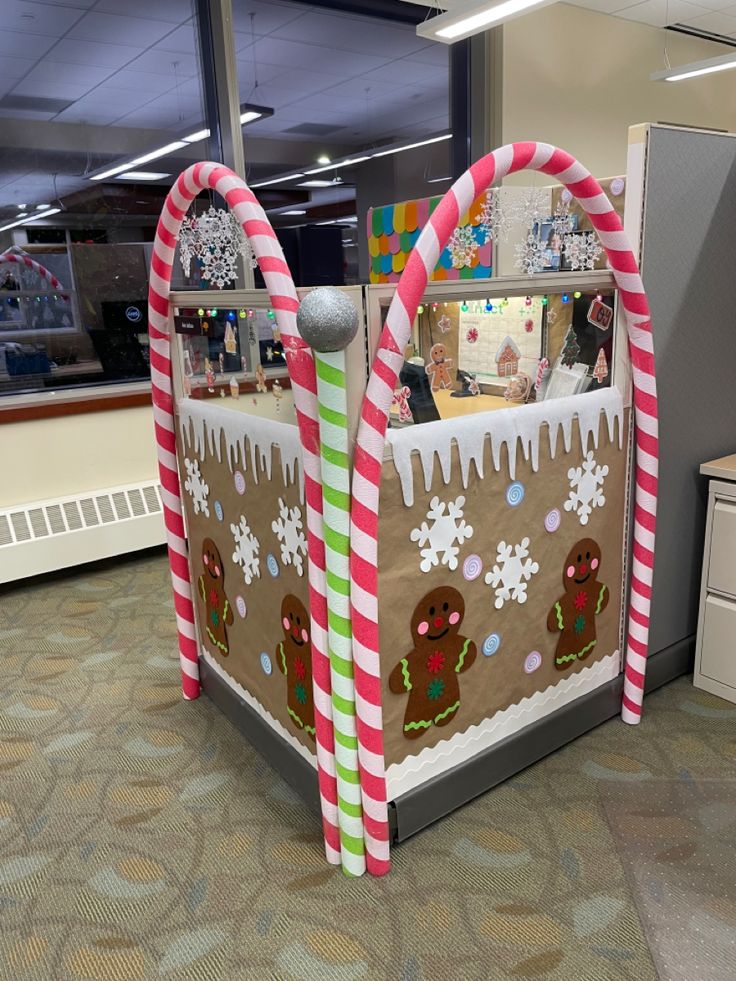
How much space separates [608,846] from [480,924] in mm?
396

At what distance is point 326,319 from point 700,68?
5.12 meters

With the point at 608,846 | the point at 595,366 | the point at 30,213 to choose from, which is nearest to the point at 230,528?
the point at 595,366

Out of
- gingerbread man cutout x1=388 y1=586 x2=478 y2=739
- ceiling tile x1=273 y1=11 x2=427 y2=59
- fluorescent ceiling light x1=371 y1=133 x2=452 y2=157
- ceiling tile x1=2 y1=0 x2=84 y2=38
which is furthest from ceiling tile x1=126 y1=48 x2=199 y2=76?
gingerbread man cutout x1=388 y1=586 x2=478 y2=739

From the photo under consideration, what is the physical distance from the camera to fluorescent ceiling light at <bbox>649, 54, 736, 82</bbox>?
4906mm

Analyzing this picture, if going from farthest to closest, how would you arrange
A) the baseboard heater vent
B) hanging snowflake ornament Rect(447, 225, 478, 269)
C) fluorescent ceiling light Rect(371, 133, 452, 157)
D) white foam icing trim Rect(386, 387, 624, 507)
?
1. fluorescent ceiling light Rect(371, 133, 452, 157)
2. the baseboard heater vent
3. hanging snowflake ornament Rect(447, 225, 478, 269)
4. white foam icing trim Rect(386, 387, 624, 507)

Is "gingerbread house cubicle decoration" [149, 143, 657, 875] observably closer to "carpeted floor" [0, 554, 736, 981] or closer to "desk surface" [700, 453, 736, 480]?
"carpeted floor" [0, 554, 736, 981]

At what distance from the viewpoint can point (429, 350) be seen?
5.89ft

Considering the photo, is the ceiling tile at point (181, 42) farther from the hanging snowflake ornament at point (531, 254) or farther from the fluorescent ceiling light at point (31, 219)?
the hanging snowflake ornament at point (531, 254)

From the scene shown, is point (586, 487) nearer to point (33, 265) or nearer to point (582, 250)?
point (582, 250)

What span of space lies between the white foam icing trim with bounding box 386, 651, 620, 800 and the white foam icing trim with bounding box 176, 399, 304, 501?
0.71 metres

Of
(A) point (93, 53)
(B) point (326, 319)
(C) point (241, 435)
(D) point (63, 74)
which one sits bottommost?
(C) point (241, 435)

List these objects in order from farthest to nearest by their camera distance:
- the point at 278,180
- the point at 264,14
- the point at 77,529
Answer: the point at 278,180 → the point at 264,14 → the point at 77,529

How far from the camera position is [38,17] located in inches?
140

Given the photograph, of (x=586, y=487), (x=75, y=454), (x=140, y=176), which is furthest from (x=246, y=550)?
(x=140, y=176)
